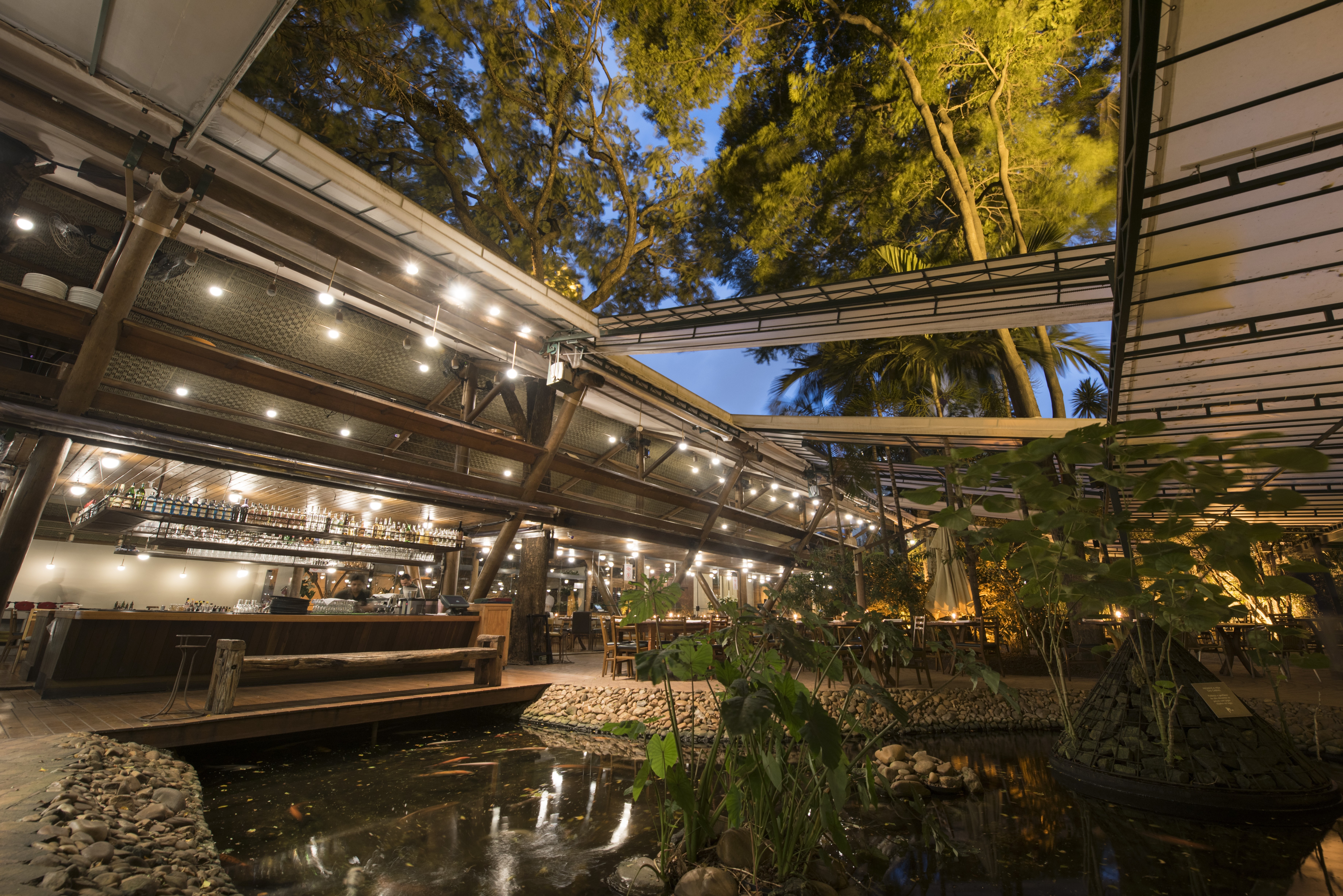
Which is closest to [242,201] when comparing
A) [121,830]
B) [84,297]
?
[84,297]

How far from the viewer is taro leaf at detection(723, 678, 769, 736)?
1822mm

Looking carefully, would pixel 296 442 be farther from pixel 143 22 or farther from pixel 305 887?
pixel 305 887

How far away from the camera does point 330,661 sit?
17.8ft

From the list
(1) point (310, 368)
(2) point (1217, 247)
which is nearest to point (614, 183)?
(1) point (310, 368)

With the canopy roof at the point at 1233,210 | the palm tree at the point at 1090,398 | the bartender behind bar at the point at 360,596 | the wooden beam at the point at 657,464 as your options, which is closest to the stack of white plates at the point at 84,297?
the bartender behind bar at the point at 360,596

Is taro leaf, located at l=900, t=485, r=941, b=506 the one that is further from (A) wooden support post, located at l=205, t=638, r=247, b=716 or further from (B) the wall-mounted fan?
(B) the wall-mounted fan

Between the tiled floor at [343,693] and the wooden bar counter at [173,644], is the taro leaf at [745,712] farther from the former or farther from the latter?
the wooden bar counter at [173,644]

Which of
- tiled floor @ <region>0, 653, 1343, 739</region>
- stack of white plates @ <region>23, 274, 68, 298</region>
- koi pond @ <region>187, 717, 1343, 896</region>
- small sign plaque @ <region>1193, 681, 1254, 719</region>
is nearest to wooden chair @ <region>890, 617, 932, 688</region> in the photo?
tiled floor @ <region>0, 653, 1343, 739</region>

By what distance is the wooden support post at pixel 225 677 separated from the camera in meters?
4.82

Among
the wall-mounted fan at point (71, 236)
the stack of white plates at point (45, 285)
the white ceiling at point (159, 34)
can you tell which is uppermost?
the wall-mounted fan at point (71, 236)

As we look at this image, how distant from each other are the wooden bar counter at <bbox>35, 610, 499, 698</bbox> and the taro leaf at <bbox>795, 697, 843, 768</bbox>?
5574 mm

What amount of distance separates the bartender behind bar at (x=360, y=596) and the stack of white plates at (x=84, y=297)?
4.26 metres

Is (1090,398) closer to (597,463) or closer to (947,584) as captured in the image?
(947,584)

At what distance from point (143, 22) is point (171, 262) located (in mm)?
4166
